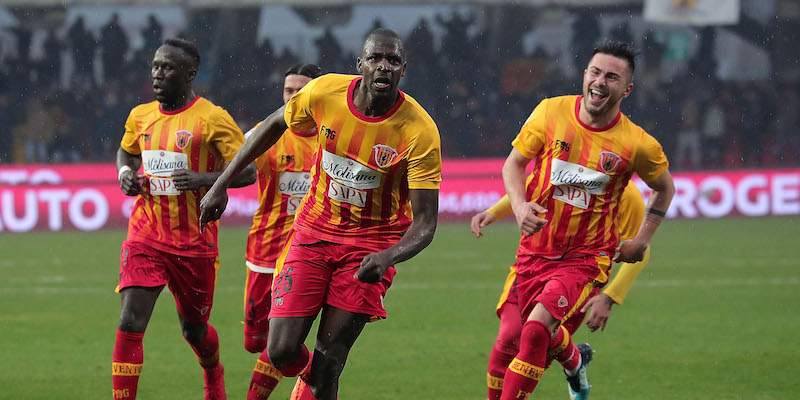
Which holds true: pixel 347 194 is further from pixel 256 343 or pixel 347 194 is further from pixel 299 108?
pixel 256 343

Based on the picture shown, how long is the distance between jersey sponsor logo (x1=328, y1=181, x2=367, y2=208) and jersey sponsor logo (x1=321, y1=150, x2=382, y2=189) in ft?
0.08

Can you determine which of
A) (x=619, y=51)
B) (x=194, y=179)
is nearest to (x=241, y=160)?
(x=194, y=179)

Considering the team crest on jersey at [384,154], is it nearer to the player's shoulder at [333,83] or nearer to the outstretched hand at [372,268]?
the player's shoulder at [333,83]

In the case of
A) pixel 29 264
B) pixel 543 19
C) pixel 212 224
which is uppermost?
pixel 543 19

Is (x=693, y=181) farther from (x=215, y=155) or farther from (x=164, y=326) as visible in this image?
(x=215, y=155)

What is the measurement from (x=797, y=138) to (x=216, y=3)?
13.5 m

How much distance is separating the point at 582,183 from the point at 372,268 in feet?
5.42

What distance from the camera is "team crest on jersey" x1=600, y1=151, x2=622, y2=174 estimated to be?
5.50 meters

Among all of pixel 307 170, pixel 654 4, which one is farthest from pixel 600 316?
pixel 654 4

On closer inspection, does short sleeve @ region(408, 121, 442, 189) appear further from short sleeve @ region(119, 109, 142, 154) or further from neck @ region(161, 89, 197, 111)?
short sleeve @ region(119, 109, 142, 154)

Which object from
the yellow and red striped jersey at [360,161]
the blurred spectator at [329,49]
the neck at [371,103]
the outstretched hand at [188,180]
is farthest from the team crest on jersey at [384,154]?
the blurred spectator at [329,49]

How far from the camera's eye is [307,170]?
248 inches

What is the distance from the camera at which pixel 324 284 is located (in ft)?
16.0

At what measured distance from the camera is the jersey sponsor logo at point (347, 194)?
15.9 feet
